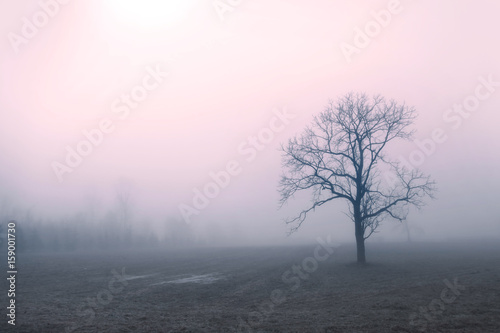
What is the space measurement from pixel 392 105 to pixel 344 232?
5872 inches

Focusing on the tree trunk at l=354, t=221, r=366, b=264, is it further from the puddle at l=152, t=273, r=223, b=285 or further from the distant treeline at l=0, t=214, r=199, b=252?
the distant treeline at l=0, t=214, r=199, b=252

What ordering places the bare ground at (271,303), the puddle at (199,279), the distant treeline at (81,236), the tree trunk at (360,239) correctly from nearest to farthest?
the bare ground at (271,303)
the puddle at (199,279)
the tree trunk at (360,239)
the distant treeline at (81,236)

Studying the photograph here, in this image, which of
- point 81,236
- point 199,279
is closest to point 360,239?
point 199,279

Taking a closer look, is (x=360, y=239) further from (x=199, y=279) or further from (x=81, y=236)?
(x=81, y=236)

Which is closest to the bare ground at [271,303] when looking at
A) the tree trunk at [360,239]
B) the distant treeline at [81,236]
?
the tree trunk at [360,239]

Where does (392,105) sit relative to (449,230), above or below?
above

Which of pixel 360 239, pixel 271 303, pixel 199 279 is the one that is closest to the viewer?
pixel 271 303

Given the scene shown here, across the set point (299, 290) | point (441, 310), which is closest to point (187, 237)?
point (299, 290)

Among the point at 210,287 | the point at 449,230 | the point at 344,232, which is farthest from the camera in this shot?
the point at 344,232

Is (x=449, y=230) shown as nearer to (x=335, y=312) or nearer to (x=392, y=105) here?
(x=392, y=105)

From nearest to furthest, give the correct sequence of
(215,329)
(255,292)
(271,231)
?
(215,329) → (255,292) → (271,231)

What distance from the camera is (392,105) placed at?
3023cm

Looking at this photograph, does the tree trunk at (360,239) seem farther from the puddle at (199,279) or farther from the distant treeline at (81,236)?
the distant treeline at (81,236)

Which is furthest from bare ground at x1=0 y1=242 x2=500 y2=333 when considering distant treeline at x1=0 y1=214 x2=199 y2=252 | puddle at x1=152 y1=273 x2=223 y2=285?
distant treeline at x1=0 y1=214 x2=199 y2=252
